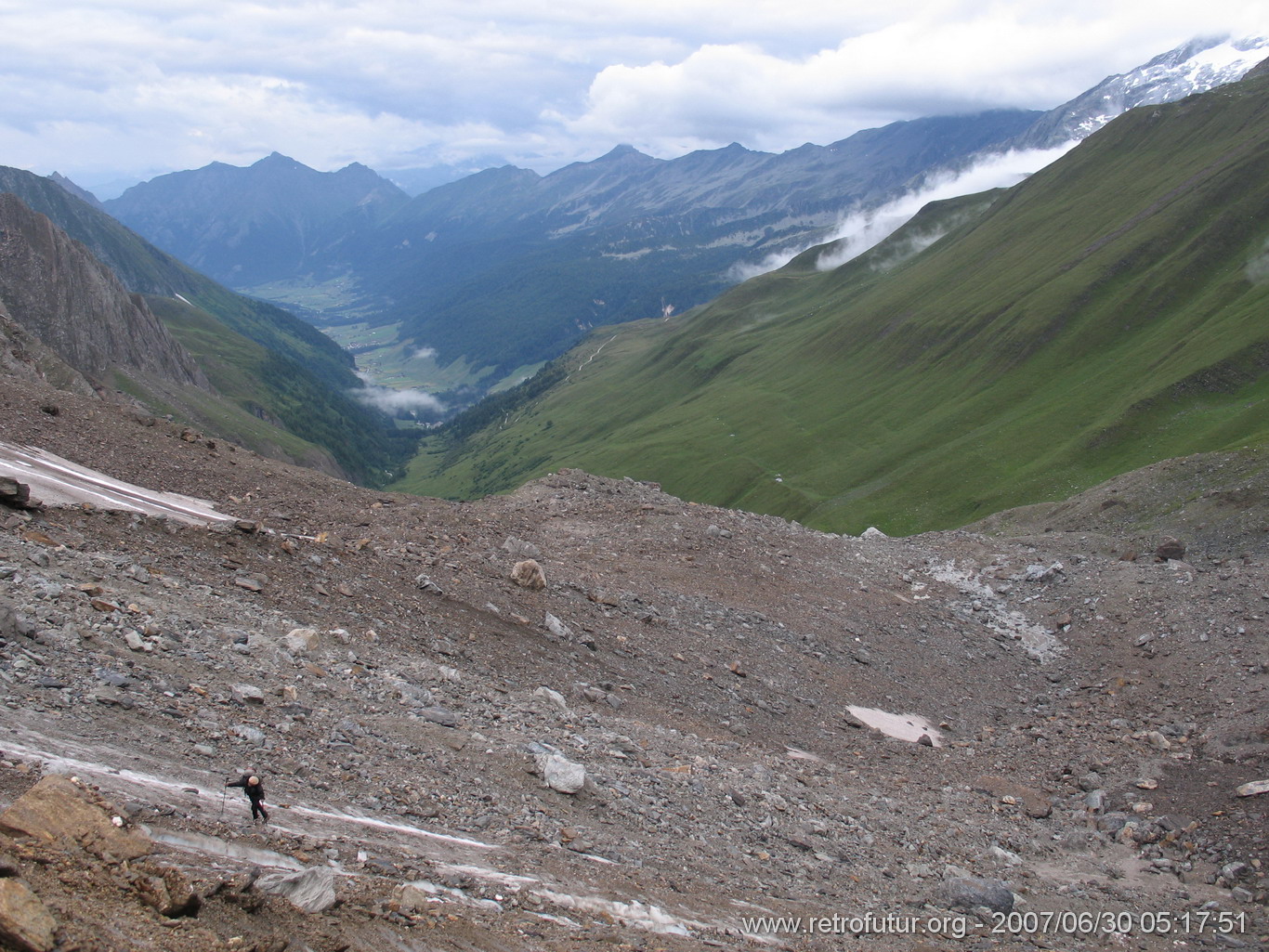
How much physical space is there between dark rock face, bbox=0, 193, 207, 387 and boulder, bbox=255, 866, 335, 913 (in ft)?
486

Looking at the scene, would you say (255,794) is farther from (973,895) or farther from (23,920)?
(973,895)

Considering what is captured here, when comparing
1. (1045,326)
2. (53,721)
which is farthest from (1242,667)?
(1045,326)

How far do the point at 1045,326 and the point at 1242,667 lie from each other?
155 m

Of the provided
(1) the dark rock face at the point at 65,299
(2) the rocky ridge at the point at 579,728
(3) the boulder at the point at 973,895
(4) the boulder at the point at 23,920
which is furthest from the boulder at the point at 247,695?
(1) the dark rock face at the point at 65,299

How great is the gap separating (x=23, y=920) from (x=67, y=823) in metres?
2.22

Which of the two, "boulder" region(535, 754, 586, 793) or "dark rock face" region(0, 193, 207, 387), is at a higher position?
"dark rock face" region(0, 193, 207, 387)

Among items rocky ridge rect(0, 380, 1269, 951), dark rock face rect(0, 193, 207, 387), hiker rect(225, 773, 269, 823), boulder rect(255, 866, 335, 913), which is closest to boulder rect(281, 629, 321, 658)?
rocky ridge rect(0, 380, 1269, 951)

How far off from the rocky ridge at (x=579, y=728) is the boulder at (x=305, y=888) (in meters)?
0.04

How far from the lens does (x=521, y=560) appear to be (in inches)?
1141

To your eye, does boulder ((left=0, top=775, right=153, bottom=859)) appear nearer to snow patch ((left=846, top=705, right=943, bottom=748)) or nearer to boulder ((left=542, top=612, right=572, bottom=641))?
boulder ((left=542, top=612, right=572, bottom=641))

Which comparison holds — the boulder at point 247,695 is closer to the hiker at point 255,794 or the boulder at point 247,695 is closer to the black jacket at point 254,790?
the hiker at point 255,794

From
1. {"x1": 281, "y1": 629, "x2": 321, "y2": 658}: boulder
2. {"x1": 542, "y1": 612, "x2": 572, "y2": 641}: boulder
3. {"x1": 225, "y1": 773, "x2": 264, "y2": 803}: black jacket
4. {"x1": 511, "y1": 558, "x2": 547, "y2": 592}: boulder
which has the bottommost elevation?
{"x1": 542, "y1": 612, "x2": 572, "y2": 641}: boulder

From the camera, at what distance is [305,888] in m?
10.7

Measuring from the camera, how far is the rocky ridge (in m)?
12.0
